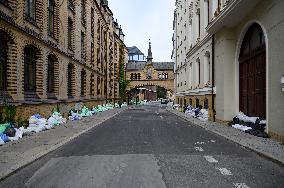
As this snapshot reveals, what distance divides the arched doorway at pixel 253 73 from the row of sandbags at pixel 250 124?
311mm

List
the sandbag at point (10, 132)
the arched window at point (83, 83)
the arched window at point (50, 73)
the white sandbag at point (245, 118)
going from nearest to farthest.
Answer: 1. the sandbag at point (10, 132)
2. the white sandbag at point (245, 118)
3. the arched window at point (50, 73)
4. the arched window at point (83, 83)

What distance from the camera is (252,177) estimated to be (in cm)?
602

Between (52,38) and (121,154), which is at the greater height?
(52,38)

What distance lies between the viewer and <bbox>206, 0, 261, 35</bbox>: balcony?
12.4 m

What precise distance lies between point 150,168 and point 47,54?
1300 centimetres

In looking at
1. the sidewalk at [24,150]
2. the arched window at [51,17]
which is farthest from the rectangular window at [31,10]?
the sidewalk at [24,150]

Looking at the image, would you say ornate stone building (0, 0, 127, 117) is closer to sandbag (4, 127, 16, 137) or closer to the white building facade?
sandbag (4, 127, 16, 137)

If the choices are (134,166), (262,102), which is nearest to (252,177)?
(134,166)

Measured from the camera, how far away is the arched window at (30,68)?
15.6 m

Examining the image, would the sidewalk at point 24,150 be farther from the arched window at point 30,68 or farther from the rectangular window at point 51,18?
the rectangular window at point 51,18

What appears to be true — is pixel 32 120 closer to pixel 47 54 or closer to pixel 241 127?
pixel 47 54

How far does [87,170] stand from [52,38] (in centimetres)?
1396

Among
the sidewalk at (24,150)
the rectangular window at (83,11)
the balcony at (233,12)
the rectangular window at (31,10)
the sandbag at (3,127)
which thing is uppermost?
the rectangular window at (83,11)

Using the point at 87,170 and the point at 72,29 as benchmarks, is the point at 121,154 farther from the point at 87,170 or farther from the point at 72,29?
the point at 72,29
